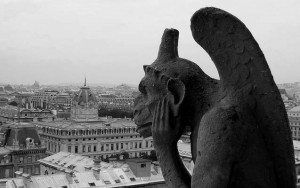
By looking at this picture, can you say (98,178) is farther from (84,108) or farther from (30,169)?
(84,108)

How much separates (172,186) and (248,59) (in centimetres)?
89

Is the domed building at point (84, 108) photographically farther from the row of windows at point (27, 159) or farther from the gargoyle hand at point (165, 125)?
the gargoyle hand at point (165, 125)

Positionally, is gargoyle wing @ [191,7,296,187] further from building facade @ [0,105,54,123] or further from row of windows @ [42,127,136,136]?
building facade @ [0,105,54,123]

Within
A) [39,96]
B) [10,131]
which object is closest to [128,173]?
[10,131]

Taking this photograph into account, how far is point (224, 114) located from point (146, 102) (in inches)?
23.9

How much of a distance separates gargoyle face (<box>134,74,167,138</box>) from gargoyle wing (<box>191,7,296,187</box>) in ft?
1.43

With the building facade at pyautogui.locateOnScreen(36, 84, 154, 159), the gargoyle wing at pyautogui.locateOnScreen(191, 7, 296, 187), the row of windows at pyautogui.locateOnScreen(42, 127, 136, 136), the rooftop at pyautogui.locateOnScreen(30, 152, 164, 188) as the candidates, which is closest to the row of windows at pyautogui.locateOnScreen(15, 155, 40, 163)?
the building facade at pyautogui.locateOnScreen(36, 84, 154, 159)

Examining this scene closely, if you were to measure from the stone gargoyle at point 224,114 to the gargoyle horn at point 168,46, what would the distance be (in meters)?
0.10

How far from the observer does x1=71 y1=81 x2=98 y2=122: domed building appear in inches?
2227

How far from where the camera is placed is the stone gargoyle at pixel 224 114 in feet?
8.48

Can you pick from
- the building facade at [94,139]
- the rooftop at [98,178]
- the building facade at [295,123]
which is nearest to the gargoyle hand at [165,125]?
the rooftop at [98,178]

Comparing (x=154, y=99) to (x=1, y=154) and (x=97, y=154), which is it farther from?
(x=97, y=154)

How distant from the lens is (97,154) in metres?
47.3

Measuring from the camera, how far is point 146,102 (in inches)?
120
